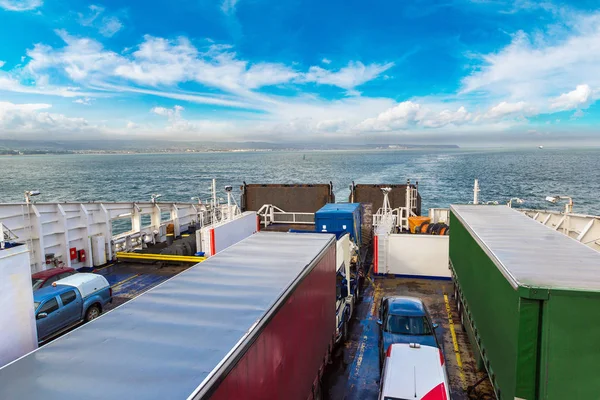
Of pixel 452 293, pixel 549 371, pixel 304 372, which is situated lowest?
pixel 452 293

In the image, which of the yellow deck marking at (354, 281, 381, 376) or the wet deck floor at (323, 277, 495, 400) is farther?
the yellow deck marking at (354, 281, 381, 376)

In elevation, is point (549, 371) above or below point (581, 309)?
below

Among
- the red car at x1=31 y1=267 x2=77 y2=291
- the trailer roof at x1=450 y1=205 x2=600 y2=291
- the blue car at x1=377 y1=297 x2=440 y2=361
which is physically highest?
the trailer roof at x1=450 y1=205 x2=600 y2=291

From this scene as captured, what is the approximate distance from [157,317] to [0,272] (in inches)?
115

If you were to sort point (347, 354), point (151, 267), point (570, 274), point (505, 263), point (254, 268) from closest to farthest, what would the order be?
1. point (570, 274)
2. point (505, 263)
3. point (254, 268)
4. point (347, 354)
5. point (151, 267)

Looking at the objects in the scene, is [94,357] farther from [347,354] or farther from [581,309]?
[347,354]

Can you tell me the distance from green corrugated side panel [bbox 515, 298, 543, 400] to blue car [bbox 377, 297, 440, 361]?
13.8ft

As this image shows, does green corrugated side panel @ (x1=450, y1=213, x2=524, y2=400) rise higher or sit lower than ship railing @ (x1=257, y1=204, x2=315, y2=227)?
higher

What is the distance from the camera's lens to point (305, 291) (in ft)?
22.0

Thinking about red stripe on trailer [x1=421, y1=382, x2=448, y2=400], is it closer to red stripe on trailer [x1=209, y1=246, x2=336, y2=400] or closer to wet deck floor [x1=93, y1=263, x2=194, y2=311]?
red stripe on trailer [x1=209, y1=246, x2=336, y2=400]

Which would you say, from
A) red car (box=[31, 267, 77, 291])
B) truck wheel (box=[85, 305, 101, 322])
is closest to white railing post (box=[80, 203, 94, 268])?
red car (box=[31, 267, 77, 291])

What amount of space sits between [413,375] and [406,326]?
2.67m

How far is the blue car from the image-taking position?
952 centimetres

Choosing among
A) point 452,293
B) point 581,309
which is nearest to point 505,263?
point 581,309
